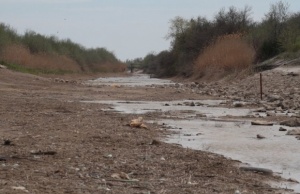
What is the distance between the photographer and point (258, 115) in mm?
12977

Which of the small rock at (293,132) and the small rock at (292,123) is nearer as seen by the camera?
the small rock at (293,132)

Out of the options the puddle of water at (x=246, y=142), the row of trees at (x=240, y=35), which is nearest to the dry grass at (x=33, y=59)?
the row of trees at (x=240, y=35)

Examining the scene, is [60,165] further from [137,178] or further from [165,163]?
[165,163]

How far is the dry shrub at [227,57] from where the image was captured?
34.1 m

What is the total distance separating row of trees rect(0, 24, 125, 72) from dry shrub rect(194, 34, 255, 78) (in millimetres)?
14243

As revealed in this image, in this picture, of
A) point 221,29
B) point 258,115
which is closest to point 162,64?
point 221,29

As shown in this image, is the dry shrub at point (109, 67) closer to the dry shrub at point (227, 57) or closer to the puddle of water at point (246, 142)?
the dry shrub at point (227, 57)

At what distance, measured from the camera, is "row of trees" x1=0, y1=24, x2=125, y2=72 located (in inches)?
1759

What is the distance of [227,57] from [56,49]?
107ft

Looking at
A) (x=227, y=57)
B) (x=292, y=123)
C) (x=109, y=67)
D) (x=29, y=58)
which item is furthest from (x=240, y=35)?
(x=109, y=67)

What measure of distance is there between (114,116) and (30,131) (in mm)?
3848

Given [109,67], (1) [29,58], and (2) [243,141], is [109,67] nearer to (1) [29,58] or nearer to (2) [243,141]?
(1) [29,58]

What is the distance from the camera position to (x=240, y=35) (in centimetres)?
3841

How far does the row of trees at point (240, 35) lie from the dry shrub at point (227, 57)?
695 mm
